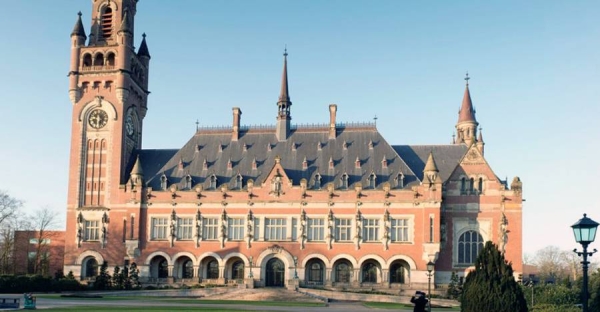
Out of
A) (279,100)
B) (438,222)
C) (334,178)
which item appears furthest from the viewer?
(279,100)

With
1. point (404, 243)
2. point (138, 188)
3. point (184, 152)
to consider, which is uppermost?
point (184, 152)

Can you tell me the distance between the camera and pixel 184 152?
68.9 m

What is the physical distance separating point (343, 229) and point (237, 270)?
12.3 m

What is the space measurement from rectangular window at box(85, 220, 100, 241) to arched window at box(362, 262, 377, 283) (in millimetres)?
29514

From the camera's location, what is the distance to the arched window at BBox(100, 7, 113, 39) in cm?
7075

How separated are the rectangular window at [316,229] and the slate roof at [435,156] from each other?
11657mm

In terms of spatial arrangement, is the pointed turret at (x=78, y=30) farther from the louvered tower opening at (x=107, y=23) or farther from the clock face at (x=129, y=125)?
→ the clock face at (x=129, y=125)

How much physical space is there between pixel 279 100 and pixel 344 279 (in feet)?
70.5

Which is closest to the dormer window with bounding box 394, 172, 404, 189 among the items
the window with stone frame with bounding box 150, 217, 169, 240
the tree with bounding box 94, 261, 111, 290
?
the window with stone frame with bounding box 150, 217, 169, 240

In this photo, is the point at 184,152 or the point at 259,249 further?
the point at 184,152

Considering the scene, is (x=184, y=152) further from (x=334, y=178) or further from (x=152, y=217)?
(x=334, y=178)

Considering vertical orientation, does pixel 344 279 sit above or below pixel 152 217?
below

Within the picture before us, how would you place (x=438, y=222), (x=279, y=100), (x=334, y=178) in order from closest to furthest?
(x=438, y=222)
(x=334, y=178)
(x=279, y=100)

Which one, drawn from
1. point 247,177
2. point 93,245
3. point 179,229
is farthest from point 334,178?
point 93,245
